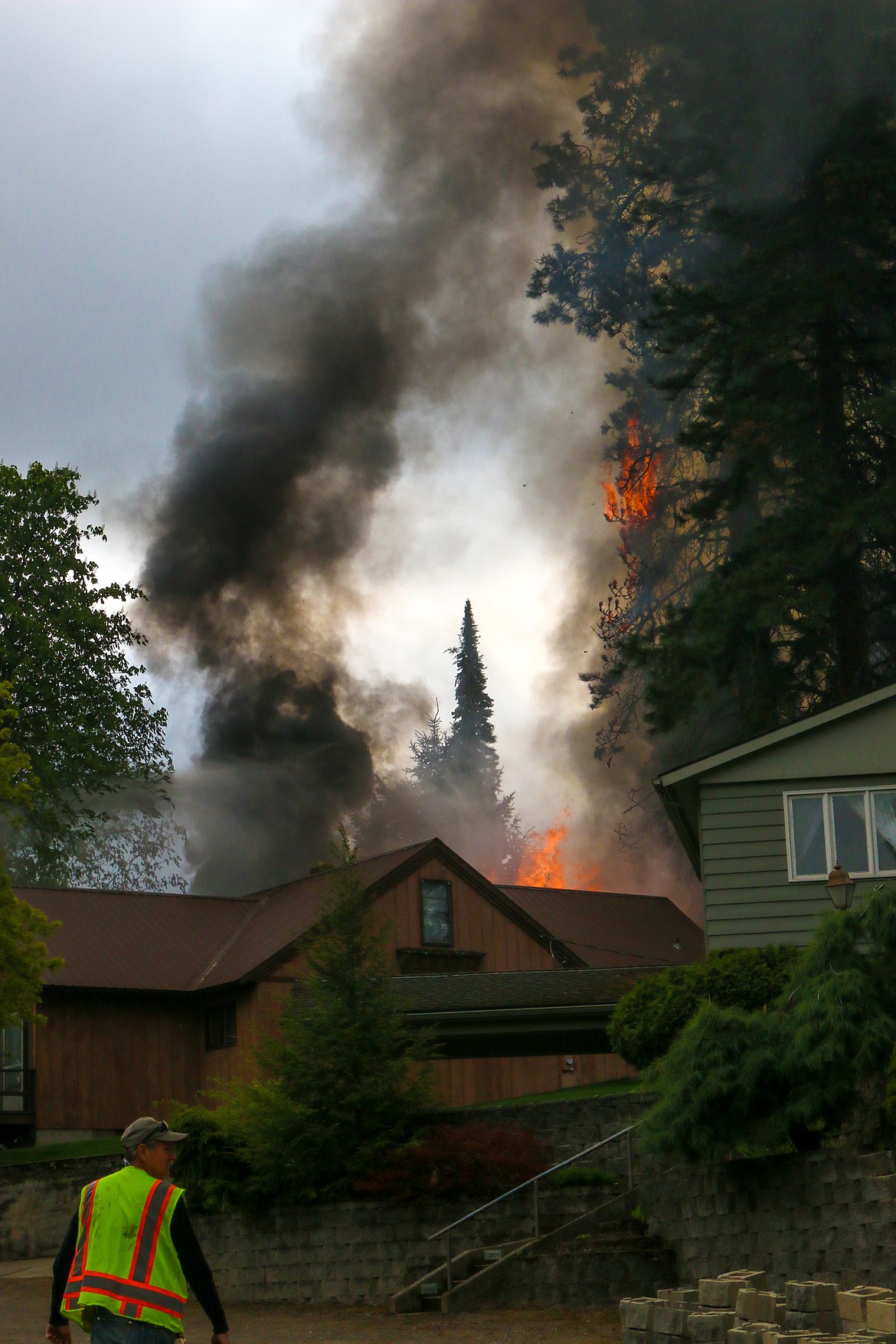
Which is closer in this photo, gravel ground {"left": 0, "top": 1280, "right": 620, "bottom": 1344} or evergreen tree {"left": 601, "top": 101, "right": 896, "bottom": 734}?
gravel ground {"left": 0, "top": 1280, "right": 620, "bottom": 1344}

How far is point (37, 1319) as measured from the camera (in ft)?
59.9

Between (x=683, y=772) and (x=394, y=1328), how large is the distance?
8876 mm

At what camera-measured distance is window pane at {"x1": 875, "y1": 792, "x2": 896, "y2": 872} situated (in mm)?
21203

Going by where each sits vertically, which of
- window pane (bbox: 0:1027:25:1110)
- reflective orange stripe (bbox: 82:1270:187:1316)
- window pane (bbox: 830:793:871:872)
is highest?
window pane (bbox: 830:793:871:872)

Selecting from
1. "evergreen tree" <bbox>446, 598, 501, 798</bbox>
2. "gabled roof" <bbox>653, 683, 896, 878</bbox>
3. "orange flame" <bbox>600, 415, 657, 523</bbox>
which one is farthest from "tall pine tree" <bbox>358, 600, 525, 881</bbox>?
"gabled roof" <bbox>653, 683, 896, 878</bbox>

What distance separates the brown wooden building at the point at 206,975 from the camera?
32.0 m

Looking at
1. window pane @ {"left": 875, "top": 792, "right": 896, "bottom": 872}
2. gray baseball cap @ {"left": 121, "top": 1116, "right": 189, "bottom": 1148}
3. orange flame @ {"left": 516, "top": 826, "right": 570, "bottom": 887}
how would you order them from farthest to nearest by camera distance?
orange flame @ {"left": 516, "top": 826, "right": 570, "bottom": 887}
window pane @ {"left": 875, "top": 792, "right": 896, "bottom": 872}
gray baseball cap @ {"left": 121, "top": 1116, "right": 189, "bottom": 1148}

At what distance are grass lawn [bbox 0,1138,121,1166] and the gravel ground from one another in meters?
10.5

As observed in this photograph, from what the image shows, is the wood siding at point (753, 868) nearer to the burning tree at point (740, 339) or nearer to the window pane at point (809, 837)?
the window pane at point (809, 837)

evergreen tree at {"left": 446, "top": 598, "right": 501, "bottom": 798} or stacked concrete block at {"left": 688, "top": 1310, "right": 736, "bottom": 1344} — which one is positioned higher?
evergreen tree at {"left": 446, "top": 598, "right": 501, "bottom": 798}

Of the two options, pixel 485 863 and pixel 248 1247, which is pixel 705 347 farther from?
pixel 485 863

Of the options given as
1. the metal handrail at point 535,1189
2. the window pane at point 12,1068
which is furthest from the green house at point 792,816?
the window pane at point 12,1068

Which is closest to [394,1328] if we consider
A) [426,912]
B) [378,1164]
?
[378,1164]

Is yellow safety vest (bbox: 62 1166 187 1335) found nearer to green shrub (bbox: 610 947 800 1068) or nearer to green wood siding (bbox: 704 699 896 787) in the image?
green shrub (bbox: 610 947 800 1068)
